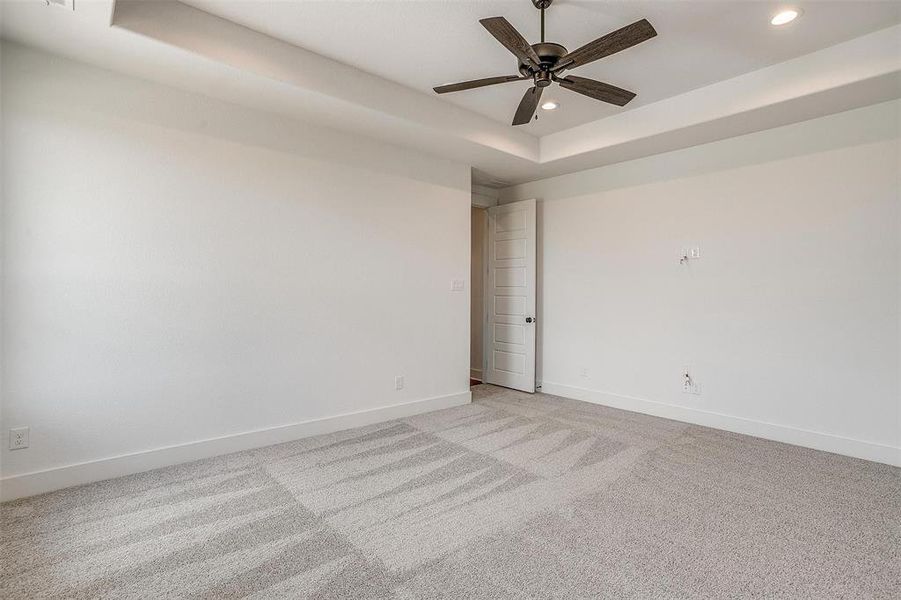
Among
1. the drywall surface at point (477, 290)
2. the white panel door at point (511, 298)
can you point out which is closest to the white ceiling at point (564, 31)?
the white panel door at point (511, 298)

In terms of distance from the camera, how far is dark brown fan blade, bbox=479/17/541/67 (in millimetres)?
2040

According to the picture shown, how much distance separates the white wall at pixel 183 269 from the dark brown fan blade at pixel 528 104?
5.17 ft

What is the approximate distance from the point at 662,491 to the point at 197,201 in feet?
12.2

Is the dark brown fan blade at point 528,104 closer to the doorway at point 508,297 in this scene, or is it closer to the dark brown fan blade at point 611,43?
the dark brown fan blade at point 611,43

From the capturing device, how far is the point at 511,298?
18.0 ft

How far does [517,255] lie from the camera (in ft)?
17.7

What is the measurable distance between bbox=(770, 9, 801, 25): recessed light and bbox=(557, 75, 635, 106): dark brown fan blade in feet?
3.02

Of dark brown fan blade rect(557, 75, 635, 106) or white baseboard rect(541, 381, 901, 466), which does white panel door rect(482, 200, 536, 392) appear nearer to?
white baseboard rect(541, 381, 901, 466)

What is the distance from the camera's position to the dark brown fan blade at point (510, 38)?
204 centimetres

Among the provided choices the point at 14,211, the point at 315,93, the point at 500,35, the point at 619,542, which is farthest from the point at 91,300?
the point at 619,542

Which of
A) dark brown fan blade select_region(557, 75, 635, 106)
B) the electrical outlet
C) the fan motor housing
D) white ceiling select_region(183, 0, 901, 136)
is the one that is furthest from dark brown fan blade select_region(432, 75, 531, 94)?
the electrical outlet

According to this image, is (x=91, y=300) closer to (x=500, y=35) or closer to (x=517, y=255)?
(x=500, y=35)

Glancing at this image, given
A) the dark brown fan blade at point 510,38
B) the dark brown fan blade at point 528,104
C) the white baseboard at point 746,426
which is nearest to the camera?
the dark brown fan blade at point 510,38

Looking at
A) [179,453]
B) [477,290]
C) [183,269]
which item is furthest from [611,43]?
[477,290]
